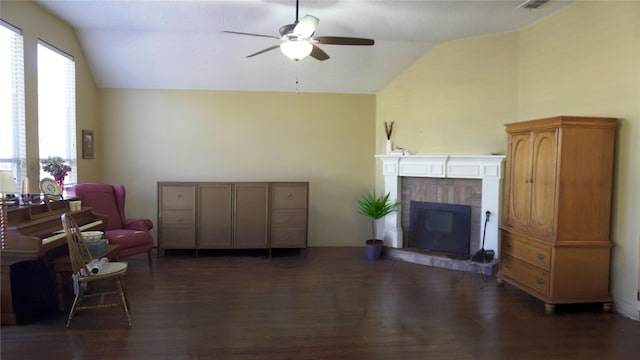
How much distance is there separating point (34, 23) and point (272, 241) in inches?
147

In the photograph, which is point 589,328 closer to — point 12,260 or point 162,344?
point 162,344

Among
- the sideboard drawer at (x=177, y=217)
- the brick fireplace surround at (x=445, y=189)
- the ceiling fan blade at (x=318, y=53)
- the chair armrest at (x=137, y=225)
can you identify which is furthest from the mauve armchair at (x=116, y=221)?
the brick fireplace surround at (x=445, y=189)

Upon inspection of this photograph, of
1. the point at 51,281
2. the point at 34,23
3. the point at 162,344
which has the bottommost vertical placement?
the point at 162,344

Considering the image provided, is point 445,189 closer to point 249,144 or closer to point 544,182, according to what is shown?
point 544,182

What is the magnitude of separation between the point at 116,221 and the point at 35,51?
6.97 feet

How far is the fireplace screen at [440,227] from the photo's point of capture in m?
5.09

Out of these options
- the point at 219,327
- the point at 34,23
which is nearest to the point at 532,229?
the point at 219,327

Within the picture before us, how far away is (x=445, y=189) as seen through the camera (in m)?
5.22

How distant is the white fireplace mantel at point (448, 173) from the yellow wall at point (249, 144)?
2.06 feet

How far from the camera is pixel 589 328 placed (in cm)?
320

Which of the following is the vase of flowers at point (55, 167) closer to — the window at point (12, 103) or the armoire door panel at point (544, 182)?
the window at point (12, 103)

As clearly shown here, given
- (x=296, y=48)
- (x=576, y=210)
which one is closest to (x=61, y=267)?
(x=296, y=48)

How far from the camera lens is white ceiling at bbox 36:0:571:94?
4.00 m

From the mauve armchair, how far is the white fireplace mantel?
331 centimetres
